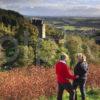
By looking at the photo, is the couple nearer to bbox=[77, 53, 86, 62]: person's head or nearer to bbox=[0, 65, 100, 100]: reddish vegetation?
bbox=[77, 53, 86, 62]: person's head

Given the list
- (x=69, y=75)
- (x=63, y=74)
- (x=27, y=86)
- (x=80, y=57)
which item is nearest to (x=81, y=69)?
(x=80, y=57)

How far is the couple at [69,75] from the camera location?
1296cm

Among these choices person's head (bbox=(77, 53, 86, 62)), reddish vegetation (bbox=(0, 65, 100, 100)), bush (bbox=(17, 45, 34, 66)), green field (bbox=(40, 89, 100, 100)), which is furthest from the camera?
bush (bbox=(17, 45, 34, 66))

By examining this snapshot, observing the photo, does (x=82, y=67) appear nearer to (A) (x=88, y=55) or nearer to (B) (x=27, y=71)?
(B) (x=27, y=71)

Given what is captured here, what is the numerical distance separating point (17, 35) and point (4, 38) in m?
1.74

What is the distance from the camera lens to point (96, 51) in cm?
5228

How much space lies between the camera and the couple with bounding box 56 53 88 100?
1296 cm

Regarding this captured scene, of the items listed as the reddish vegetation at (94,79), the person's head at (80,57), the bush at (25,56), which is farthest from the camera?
the bush at (25,56)

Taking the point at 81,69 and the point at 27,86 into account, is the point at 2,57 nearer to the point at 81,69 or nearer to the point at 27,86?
the point at 27,86

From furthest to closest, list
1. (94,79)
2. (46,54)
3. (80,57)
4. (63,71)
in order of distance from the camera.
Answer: (46,54)
(94,79)
(80,57)
(63,71)

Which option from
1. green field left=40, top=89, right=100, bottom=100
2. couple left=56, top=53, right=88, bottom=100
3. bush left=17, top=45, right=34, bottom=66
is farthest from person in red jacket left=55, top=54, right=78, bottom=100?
bush left=17, top=45, right=34, bottom=66

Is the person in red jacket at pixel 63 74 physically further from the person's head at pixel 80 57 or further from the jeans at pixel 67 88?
the person's head at pixel 80 57

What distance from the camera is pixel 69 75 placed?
13.1m

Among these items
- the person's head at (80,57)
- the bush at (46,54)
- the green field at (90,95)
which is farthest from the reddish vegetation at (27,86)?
the bush at (46,54)
